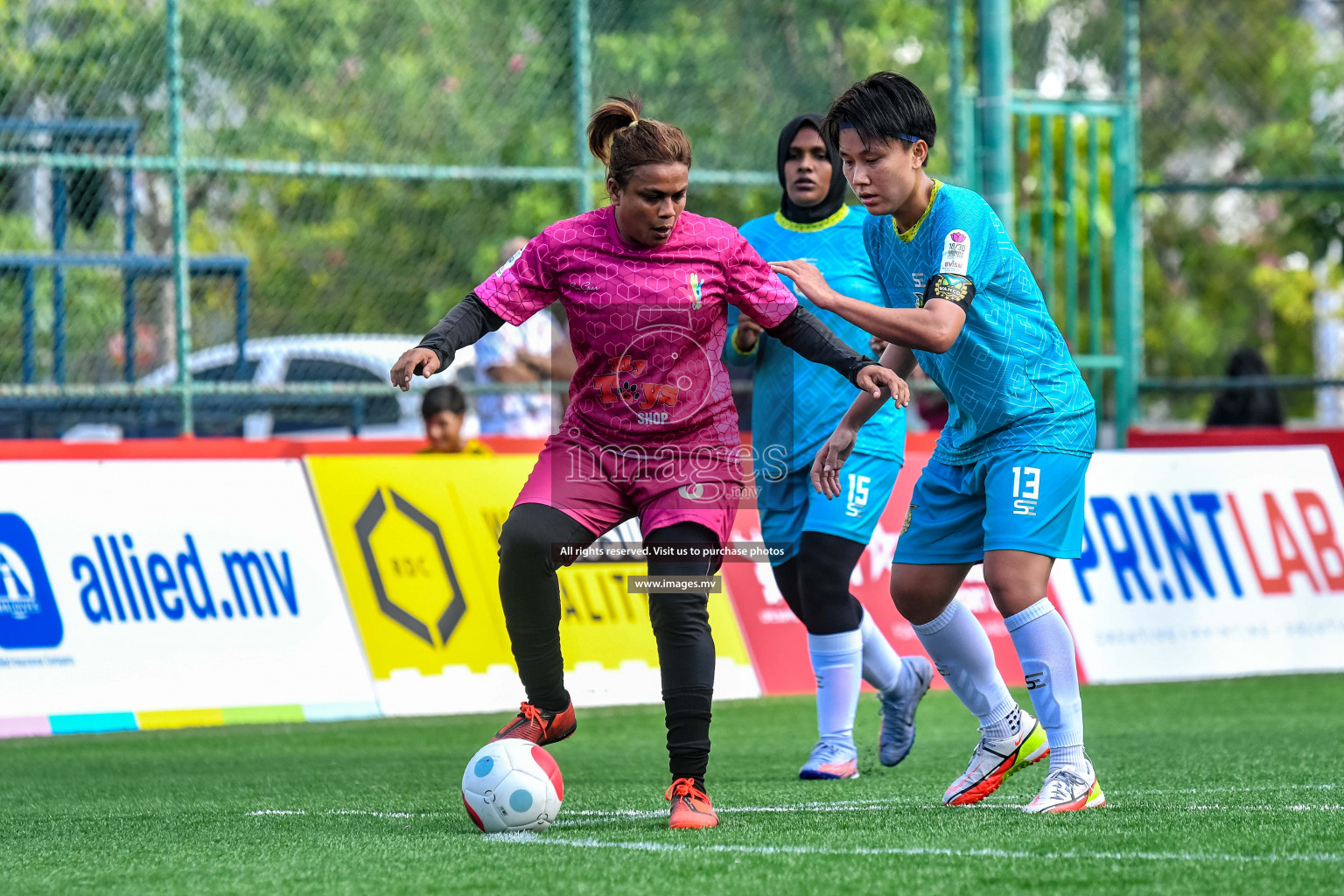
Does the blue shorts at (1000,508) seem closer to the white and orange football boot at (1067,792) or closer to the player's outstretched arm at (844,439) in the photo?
the player's outstretched arm at (844,439)

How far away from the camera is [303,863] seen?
4371mm

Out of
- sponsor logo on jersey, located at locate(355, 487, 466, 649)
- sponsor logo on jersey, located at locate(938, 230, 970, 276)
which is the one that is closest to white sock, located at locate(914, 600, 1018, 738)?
sponsor logo on jersey, located at locate(938, 230, 970, 276)

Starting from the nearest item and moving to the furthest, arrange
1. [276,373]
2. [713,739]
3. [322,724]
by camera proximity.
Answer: [713,739] → [322,724] → [276,373]

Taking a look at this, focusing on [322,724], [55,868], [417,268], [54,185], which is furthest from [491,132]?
[55,868]

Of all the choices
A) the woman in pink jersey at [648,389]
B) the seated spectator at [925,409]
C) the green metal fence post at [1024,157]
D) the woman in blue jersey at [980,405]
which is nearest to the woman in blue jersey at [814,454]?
the woman in blue jersey at [980,405]

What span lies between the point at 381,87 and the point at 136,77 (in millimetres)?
1614

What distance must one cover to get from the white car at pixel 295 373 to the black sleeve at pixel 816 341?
562cm

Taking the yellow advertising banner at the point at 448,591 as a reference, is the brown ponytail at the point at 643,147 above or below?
above

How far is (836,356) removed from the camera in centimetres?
500

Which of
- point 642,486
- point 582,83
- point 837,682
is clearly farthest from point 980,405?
point 582,83

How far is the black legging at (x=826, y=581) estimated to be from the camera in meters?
6.42

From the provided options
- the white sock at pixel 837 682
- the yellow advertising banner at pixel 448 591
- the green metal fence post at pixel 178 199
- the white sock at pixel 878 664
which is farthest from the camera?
the green metal fence post at pixel 178 199

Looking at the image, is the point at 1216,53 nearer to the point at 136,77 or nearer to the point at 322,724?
the point at 136,77

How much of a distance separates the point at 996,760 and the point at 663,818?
1056 mm
